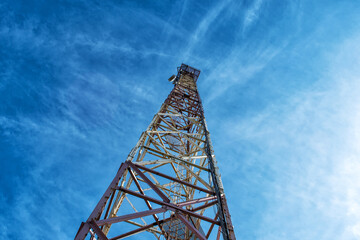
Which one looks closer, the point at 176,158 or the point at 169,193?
the point at 176,158

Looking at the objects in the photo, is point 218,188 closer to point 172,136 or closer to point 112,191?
point 112,191

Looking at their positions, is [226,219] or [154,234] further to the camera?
[154,234]

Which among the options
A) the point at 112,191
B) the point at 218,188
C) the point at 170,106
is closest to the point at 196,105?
the point at 170,106

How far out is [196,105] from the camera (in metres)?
16.3

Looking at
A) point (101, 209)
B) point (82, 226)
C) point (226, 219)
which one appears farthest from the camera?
point (226, 219)

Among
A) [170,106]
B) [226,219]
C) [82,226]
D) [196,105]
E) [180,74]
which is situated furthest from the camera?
[180,74]

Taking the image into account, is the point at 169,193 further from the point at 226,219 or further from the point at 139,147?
the point at 226,219

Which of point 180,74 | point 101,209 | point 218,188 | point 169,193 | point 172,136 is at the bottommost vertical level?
point 101,209

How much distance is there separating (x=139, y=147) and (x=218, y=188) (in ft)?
10.4

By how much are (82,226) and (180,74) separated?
66.8 ft

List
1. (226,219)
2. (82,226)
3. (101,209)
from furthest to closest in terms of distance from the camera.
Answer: (226,219) < (101,209) < (82,226)

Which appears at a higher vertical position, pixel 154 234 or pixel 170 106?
pixel 170 106

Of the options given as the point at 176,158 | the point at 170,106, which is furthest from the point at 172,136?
the point at 176,158

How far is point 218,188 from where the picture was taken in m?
6.67
